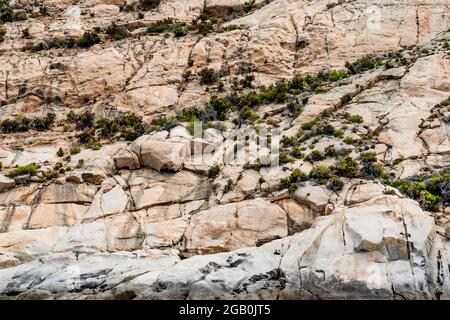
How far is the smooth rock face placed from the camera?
21859mm

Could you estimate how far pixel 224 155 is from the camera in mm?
31562

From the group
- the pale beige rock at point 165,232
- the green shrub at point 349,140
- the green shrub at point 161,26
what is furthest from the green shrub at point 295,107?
the green shrub at point 161,26

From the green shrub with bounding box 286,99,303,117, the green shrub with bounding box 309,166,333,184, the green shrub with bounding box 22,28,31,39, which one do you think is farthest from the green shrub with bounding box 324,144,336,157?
the green shrub with bounding box 22,28,31,39

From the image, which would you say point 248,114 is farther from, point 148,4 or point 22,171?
point 148,4

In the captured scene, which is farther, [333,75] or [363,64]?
[363,64]

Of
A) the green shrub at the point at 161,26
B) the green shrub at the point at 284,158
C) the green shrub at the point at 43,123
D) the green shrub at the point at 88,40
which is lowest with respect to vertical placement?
the green shrub at the point at 43,123

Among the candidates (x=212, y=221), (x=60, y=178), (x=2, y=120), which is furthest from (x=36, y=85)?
(x=212, y=221)

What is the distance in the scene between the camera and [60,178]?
1205 inches

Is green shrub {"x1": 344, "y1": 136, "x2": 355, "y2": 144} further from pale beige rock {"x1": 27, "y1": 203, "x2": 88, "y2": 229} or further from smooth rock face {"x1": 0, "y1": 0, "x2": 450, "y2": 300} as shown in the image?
pale beige rock {"x1": 27, "y1": 203, "x2": 88, "y2": 229}

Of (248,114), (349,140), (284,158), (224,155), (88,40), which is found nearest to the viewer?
(284,158)

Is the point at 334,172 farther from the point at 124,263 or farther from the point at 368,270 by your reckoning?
the point at 124,263

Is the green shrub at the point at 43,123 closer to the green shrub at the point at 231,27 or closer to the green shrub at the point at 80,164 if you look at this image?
the green shrub at the point at 80,164

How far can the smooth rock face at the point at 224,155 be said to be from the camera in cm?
2186

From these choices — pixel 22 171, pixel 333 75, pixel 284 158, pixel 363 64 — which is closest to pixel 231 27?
pixel 333 75
